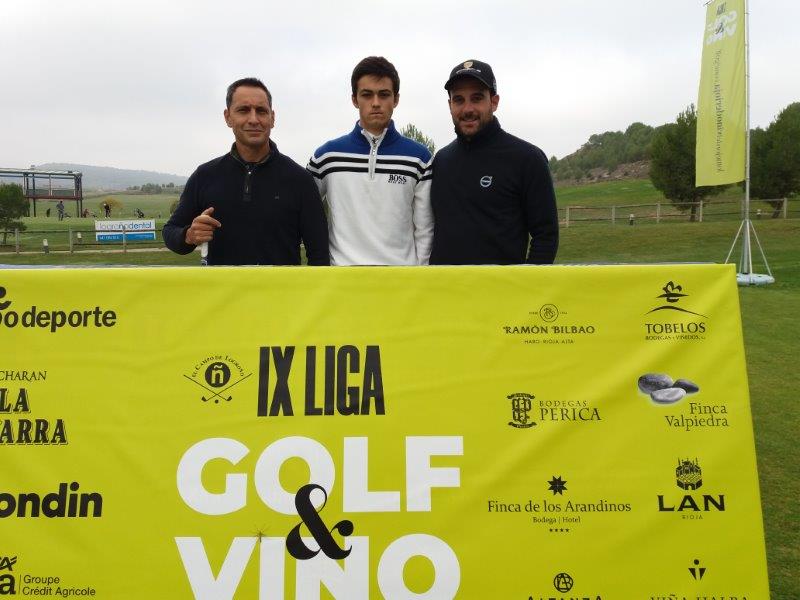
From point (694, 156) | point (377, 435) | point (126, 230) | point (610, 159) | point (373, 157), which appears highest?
point (610, 159)

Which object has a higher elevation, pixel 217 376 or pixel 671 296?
pixel 671 296

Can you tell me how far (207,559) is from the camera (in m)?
2.41

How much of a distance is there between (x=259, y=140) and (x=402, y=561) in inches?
81.9

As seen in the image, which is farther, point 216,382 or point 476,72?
point 476,72

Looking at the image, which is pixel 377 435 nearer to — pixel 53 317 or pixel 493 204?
pixel 53 317

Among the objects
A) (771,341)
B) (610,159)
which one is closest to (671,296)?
(771,341)

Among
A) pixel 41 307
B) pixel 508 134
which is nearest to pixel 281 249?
pixel 41 307

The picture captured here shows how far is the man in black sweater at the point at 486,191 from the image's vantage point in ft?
11.5

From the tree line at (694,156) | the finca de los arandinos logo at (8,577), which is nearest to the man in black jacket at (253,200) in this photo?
the finca de los arandinos logo at (8,577)

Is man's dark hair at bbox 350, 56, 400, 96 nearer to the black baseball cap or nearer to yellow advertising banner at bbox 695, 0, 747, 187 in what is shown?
the black baseball cap

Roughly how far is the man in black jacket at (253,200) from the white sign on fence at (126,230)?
96.6 ft

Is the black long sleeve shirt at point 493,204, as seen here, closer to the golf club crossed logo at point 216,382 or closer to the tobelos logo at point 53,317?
the golf club crossed logo at point 216,382

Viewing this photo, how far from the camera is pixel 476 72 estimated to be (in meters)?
3.49

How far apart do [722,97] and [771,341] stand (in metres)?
7.32
